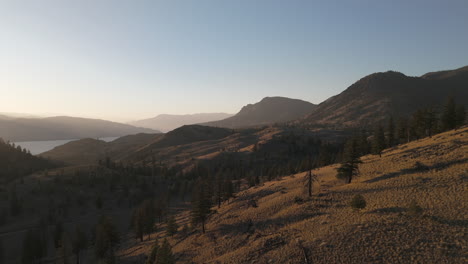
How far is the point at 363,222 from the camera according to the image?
26922mm

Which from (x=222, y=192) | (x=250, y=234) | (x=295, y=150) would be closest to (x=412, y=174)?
(x=250, y=234)

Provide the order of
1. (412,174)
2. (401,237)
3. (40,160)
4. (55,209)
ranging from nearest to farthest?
(401,237)
(412,174)
(55,209)
(40,160)

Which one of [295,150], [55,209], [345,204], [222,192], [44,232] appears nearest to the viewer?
[345,204]

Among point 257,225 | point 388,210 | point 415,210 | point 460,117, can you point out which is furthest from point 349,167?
point 460,117

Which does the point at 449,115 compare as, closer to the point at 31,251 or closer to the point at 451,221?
the point at 451,221

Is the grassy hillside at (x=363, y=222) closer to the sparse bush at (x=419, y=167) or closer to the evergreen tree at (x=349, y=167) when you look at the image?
the sparse bush at (x=419, y=167)

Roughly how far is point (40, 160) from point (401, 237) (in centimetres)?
24754

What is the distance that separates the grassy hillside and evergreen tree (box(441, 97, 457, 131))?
82.2ft

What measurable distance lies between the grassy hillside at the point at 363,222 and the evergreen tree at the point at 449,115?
986 inches

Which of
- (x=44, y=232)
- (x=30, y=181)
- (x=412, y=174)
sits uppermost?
(x=412, y=174)

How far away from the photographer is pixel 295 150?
195250 mm

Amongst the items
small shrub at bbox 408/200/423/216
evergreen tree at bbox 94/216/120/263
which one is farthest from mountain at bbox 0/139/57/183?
small shrub at bbox 408/200/423/216

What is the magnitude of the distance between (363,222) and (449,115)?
60437mm

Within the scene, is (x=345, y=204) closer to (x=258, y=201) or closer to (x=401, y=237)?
(x=401, y=237)
